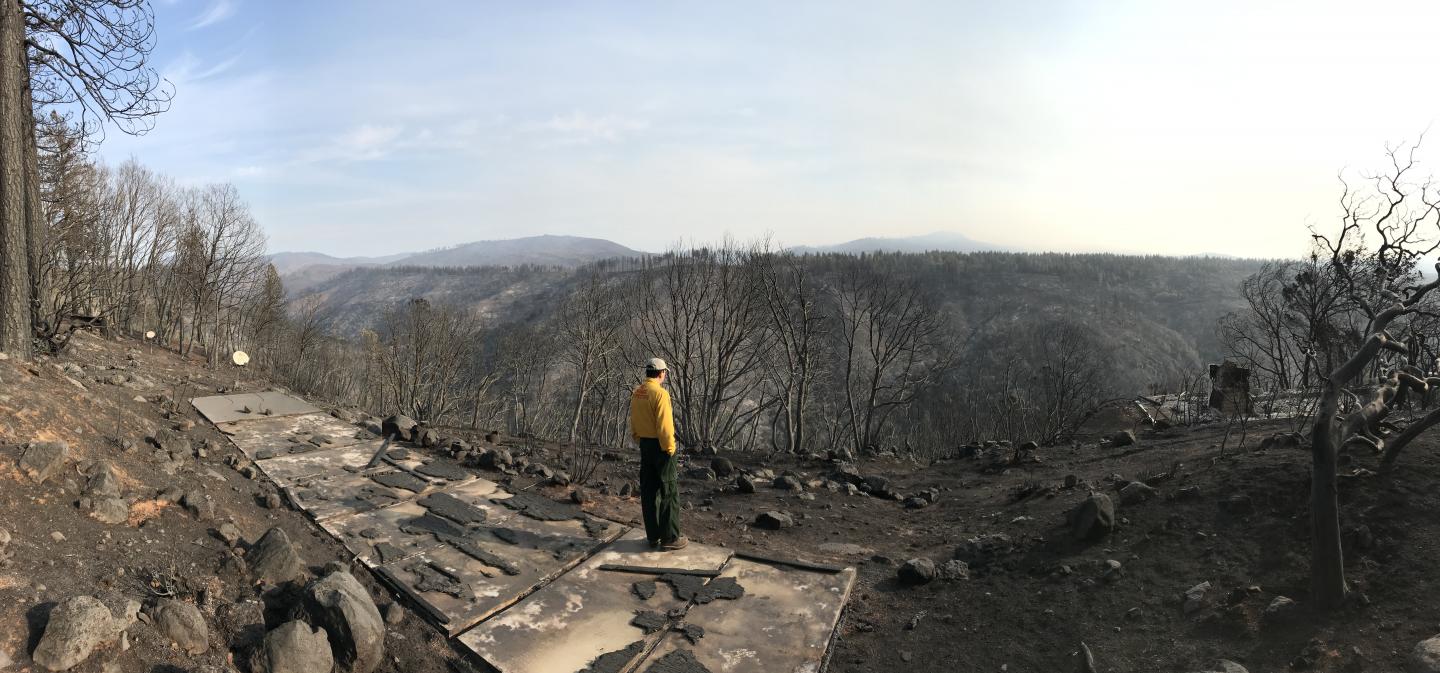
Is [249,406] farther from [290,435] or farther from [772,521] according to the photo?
[772,521]

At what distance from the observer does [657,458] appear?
21.6 feet

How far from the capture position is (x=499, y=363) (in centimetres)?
4066

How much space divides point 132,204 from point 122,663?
33.9m

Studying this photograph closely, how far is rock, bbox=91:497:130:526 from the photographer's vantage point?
16.0 feet

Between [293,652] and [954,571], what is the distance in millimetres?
5567

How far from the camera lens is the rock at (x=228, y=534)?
5.31 m

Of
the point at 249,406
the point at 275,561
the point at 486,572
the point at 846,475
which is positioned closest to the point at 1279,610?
the point at 486,572

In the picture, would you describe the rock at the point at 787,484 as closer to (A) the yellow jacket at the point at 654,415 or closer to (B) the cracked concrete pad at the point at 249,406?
(A) the yellow jacket at the point at 654,415

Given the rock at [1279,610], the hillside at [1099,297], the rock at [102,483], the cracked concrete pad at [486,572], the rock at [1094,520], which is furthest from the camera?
the hillside at [1099,297]

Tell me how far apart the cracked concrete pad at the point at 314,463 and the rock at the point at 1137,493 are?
9277 mm

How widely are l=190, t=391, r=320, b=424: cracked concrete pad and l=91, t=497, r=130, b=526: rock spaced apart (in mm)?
5146

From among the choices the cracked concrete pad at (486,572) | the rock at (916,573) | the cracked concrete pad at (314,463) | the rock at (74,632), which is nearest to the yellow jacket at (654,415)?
the cracked concrete pad at (486,572)

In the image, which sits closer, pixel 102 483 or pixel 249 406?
pixel 102 483

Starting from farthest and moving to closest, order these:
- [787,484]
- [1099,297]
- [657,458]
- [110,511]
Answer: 1. [1099,297]
2. [787,484]
3. [657,458]
4. [110,511]
